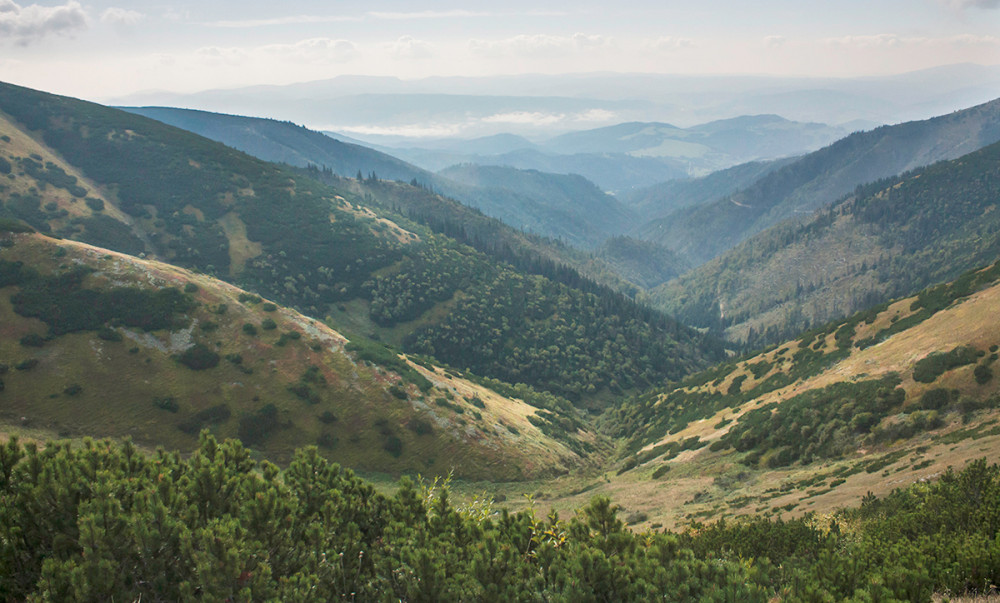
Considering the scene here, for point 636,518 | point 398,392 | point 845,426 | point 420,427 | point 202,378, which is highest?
point 845,426

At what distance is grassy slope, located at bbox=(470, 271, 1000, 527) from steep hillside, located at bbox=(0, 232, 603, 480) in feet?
52.1

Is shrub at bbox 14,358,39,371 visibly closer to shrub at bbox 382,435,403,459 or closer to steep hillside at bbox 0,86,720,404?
shrub at bbox 382,435,403,459

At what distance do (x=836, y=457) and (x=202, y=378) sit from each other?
2911 inches

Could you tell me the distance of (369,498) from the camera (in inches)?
892

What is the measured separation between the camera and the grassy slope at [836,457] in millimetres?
33656

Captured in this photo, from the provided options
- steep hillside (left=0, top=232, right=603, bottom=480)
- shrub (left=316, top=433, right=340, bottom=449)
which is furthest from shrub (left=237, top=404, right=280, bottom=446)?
shrub (left=316, top=433, right=340, bottom=449)

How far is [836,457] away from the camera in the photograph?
4603 centimetres

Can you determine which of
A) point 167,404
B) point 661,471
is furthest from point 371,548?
point 167,404

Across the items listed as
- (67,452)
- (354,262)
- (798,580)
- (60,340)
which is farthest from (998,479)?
(354,262)

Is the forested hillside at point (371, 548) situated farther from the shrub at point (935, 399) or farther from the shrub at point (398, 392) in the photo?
the shrub at point (398, 392)

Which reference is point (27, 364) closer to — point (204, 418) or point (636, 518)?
point (204, 418)

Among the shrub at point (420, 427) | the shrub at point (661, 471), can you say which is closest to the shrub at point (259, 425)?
the shrub at point (420, 427)

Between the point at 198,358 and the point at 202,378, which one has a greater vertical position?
the point at 198,358

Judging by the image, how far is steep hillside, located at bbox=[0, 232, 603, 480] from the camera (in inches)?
2467
